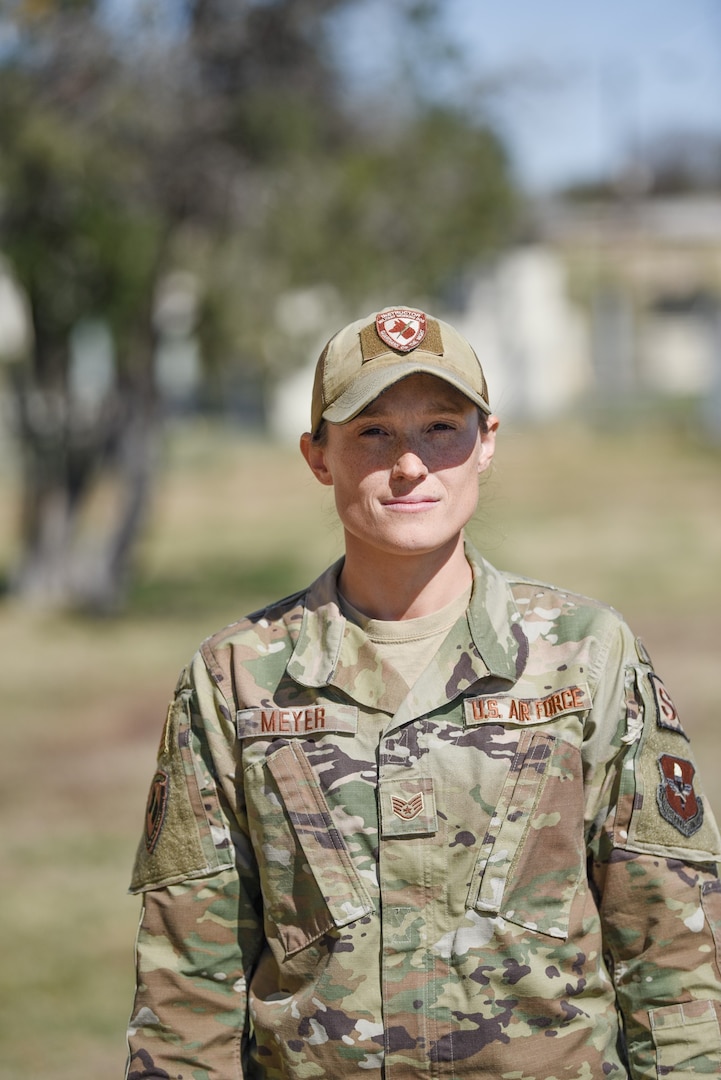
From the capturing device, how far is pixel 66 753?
764 centimetres

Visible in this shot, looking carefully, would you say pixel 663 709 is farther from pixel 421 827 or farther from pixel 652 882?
pixel 421 827

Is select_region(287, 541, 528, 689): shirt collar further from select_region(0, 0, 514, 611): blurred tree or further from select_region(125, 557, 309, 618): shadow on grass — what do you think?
select_region(125, 557, 309, 618): shadow on grass

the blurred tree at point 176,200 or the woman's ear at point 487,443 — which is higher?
the blurred tree at point 176,200

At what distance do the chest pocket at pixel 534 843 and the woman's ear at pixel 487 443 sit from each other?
438 millimetres

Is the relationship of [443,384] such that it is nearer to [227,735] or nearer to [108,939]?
[227,735]

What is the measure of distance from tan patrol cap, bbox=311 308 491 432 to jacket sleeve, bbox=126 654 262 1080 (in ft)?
1.64

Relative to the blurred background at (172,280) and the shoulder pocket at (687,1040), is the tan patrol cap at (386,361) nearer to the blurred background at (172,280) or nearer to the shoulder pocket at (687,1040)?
the shoulder pocket at (687,1040)

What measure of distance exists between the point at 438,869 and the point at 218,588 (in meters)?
10.7

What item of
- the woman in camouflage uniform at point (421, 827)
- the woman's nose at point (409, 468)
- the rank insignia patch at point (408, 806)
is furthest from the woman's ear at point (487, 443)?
the rank insignia patch at point (408, 806)

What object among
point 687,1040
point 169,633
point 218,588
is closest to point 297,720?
point 687,1040

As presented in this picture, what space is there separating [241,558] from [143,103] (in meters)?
5.76

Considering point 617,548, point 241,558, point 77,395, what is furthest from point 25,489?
point 617,548

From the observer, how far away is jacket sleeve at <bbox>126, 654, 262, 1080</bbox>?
7.00ft

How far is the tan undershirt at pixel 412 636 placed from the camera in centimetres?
216
